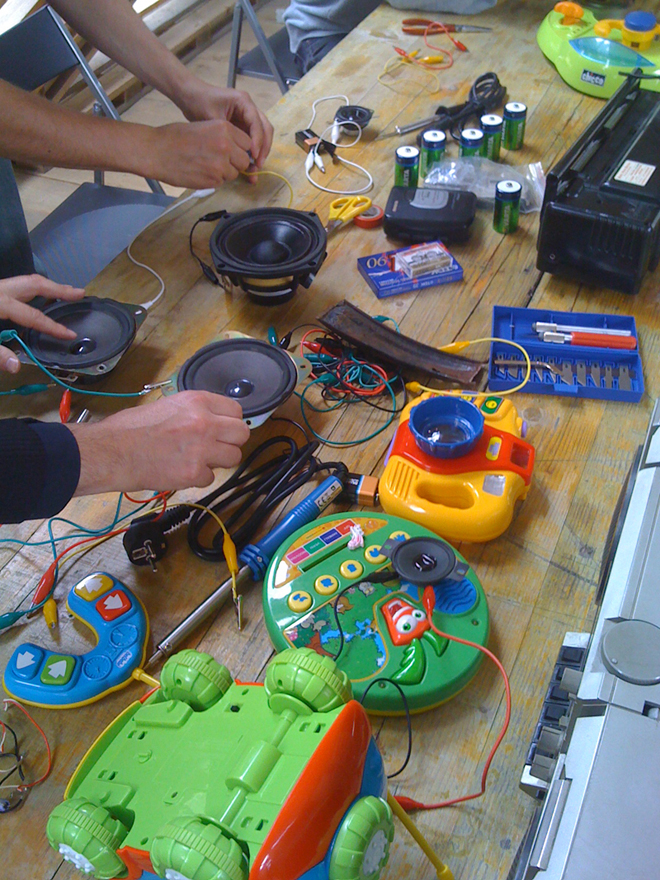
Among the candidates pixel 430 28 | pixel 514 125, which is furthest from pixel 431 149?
pixel 430 28

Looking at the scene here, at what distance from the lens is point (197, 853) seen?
20.1 inches

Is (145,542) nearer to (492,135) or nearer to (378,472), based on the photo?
(378,472)

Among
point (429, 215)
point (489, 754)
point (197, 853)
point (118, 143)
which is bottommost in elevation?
point (489, 754)

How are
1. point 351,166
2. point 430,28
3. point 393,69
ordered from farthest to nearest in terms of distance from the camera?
point 430,28 < point 393,69 < point 351,166

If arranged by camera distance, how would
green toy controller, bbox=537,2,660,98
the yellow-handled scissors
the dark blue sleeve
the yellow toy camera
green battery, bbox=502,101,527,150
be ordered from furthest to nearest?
green toy controller, bbox=537,2,660,98, green battery, bbox=502,101,527,150, the yellow-handled scissors, the yellow toy camera, the dark blue sleeve

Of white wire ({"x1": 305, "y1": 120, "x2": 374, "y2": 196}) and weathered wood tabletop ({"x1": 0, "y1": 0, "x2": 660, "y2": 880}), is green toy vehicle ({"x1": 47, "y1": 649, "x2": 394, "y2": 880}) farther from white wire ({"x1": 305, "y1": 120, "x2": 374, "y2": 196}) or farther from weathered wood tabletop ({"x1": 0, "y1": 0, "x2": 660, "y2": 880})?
white wire ({"x1": 305, "y1": 120, "x2": 374, "y2": 196})

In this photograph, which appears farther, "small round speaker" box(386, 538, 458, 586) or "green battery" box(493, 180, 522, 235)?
"green battery" box(493, 180, 522, 235)

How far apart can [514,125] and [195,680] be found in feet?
4.38

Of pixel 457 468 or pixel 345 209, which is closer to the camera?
pixel 457 468

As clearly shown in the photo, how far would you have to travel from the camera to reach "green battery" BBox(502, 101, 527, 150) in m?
1.53

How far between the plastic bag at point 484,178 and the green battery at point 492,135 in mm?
22

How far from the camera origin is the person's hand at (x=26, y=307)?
1.05 m

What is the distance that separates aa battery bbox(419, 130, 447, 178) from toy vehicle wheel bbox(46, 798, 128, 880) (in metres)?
1.30

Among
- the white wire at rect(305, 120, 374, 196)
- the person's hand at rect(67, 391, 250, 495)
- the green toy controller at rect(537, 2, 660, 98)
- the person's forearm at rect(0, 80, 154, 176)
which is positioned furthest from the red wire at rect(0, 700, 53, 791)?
the green toy controller at rect(537, 2, 660, 98)
